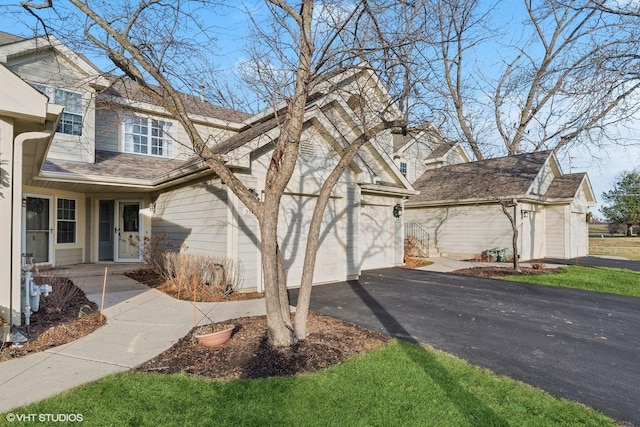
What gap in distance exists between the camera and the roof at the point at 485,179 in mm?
15664

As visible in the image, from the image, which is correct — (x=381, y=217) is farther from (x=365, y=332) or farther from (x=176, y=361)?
(x=176, y=361)

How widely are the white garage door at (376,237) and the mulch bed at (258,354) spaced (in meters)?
7.62

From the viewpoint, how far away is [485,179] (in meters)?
17.3

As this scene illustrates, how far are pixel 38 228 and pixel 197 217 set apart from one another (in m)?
6.19

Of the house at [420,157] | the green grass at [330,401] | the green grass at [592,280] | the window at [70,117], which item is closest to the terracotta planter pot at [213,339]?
the green grass at [330,401]

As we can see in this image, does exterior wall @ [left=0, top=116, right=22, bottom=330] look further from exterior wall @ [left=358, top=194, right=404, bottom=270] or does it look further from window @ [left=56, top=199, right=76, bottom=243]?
exterior wall @ [left=358, top=194, right=404, bottom=270]

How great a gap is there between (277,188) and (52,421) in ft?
10.1

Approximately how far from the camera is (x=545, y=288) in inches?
374

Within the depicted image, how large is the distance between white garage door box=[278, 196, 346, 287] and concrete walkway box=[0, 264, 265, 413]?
184 centimetres

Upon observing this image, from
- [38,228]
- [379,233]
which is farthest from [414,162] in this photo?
[38,228]

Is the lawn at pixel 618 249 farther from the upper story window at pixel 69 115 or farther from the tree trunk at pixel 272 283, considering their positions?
the upper story window at pixel 69 115

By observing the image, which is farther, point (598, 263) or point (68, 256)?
point (598, 263)

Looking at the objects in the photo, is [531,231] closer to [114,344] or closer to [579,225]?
[579,225]

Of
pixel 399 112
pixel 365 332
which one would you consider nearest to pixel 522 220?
pixel 399 112
